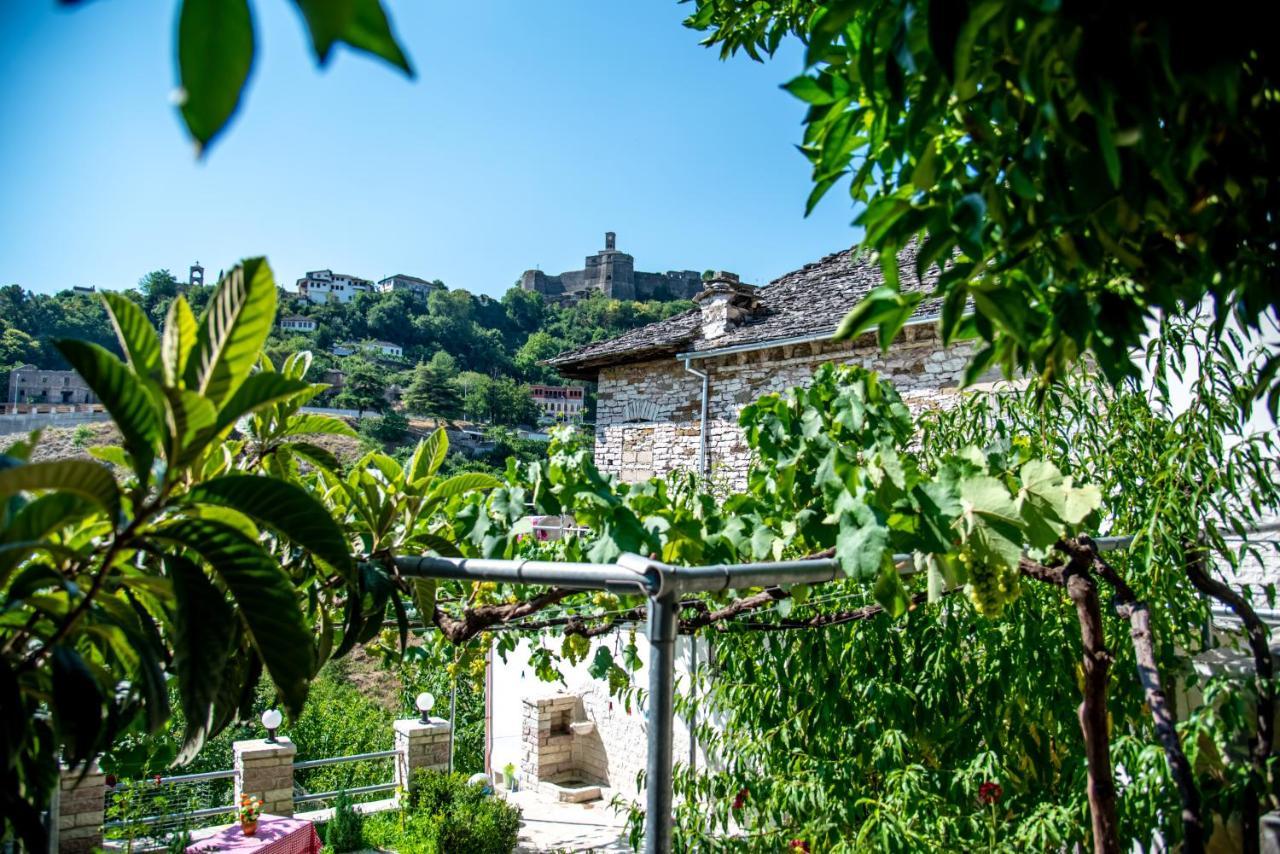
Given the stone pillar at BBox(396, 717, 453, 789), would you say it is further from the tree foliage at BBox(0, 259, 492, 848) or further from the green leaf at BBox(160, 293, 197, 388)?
the green leaf at BBox(160, 293, 197, 388)

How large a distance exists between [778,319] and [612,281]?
3050 inches

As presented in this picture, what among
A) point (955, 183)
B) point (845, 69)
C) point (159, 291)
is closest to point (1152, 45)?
point (955, 183)

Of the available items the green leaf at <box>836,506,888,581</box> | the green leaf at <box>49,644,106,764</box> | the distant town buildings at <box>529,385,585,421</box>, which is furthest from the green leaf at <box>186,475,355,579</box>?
the distant town buildings at <box>529,385,585,421</box>

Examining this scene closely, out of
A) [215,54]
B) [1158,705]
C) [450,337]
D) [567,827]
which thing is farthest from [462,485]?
[450,337]

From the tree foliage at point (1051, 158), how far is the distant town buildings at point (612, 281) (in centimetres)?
8442

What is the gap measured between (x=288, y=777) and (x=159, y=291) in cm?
6138

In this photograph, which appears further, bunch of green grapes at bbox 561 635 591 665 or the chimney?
the chimney

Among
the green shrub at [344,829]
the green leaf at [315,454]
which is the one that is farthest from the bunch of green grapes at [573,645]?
the green shrub at [344,829]

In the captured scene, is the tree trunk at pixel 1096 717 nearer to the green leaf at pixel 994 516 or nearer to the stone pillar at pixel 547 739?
the green leaf at pixel 994 516

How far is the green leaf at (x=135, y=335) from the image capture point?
117cm

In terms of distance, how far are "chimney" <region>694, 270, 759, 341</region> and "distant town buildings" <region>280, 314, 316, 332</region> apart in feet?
204

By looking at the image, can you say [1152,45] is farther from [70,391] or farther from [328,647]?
[70,391]

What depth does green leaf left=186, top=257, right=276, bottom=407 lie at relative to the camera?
3.73 feet

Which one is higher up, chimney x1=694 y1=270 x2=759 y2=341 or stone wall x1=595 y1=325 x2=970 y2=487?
chimney x1=694 y1=270 x2=759 y2=341
